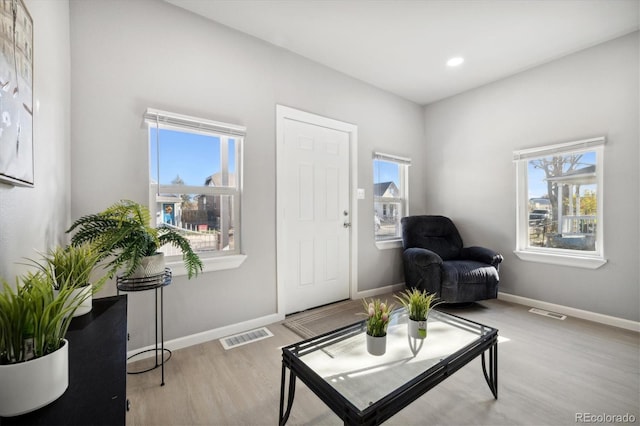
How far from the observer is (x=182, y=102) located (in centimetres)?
222

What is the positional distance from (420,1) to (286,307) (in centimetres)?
289

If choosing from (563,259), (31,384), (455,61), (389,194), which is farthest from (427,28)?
(31,384)

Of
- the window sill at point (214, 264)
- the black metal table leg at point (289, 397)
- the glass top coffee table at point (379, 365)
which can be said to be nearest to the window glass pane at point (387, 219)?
the window sill at point (214, 264)

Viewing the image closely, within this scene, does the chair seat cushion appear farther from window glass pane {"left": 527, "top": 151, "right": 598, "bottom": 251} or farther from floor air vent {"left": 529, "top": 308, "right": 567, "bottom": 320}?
window glass pane {"left": 527, "top": 151, "right": 598, "bottom": 251}

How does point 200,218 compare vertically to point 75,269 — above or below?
above

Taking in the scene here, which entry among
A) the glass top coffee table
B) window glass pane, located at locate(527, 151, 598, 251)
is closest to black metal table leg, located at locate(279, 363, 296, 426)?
the glass top coffee table

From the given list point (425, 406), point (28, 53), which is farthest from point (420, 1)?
point (425, 406)

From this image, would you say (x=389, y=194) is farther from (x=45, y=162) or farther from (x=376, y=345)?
(x=45, y=162)

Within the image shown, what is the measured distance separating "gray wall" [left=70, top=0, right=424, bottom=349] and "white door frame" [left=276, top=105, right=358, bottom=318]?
2.2 inches

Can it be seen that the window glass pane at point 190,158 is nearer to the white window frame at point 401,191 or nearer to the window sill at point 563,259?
the white window frame at point 401,191

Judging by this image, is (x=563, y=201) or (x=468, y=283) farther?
(x=563, y=201)

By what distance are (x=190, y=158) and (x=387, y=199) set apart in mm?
2498

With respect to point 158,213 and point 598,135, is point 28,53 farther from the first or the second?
point 598,135

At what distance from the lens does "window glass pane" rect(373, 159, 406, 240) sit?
12.1ft
